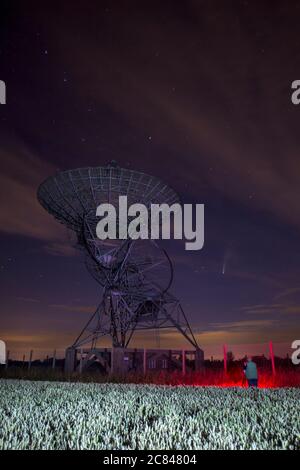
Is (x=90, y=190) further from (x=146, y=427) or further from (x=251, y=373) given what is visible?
(x=146, y=427)

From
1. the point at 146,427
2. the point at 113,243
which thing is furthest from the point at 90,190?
the point at 146,427

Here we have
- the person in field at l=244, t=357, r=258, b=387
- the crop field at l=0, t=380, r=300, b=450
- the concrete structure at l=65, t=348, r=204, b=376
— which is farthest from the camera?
the concrete structure at l=65, t=348, r=204, b=376

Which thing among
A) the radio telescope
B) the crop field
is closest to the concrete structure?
the radio telescope

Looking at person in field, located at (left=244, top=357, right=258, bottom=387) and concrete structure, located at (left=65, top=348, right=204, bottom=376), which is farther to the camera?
concrete structure, located at (left=65, top=348, right=204, bottom=376)

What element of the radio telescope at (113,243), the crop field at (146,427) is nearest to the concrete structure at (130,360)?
the radio telescope at (113,243)

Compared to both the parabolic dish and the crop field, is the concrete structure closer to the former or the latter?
the parabolic dish

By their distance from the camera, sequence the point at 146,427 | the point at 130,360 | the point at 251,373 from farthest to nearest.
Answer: the point at 130,360 < the point at 251,373 < the point at 146,427

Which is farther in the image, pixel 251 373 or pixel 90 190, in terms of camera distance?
pixel 90 190

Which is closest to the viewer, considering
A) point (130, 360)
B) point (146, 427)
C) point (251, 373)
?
point (146, 427)

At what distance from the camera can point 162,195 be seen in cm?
2633

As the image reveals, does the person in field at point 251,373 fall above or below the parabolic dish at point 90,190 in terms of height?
below

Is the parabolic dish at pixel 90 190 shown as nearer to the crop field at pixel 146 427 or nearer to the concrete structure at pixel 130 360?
the concrete structure at pixel 130 360
